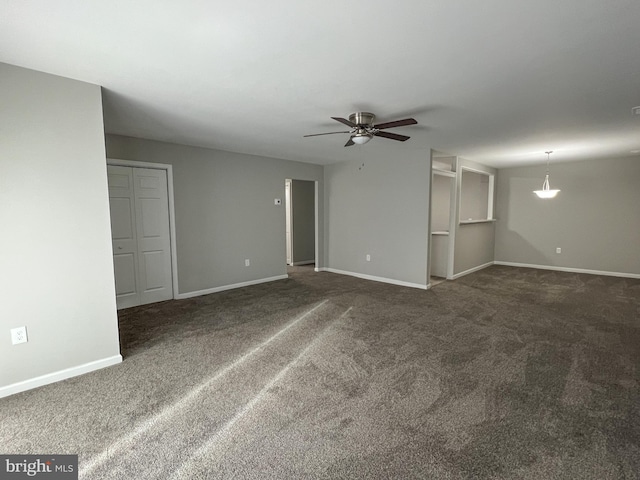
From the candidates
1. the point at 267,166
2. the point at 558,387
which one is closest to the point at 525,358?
the point at 558,387

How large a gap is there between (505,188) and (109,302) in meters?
8.06

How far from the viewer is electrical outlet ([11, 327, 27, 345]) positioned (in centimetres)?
229

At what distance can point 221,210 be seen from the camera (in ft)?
17.0

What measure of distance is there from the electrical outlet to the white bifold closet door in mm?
1968

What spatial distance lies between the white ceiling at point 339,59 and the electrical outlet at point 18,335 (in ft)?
6.21

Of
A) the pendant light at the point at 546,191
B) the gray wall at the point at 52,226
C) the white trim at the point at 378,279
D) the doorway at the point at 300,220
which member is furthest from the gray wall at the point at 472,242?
the gray wall at the point at 52,226

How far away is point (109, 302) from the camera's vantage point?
2.70 m

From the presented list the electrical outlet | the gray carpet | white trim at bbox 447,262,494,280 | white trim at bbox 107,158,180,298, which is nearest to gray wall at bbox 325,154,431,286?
white trim at bbox 447,262,494,280

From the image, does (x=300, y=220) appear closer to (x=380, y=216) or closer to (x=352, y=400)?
(x=380, y=216)

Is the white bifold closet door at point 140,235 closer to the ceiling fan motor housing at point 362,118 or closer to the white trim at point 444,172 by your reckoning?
the ceiling fan motor housing at point 362,118

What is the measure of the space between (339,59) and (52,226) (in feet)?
8.07

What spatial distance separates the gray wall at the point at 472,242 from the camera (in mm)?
6069

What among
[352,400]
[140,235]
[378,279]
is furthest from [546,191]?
[140,235]

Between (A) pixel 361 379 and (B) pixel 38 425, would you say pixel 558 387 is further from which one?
(B) pixel 38 425
